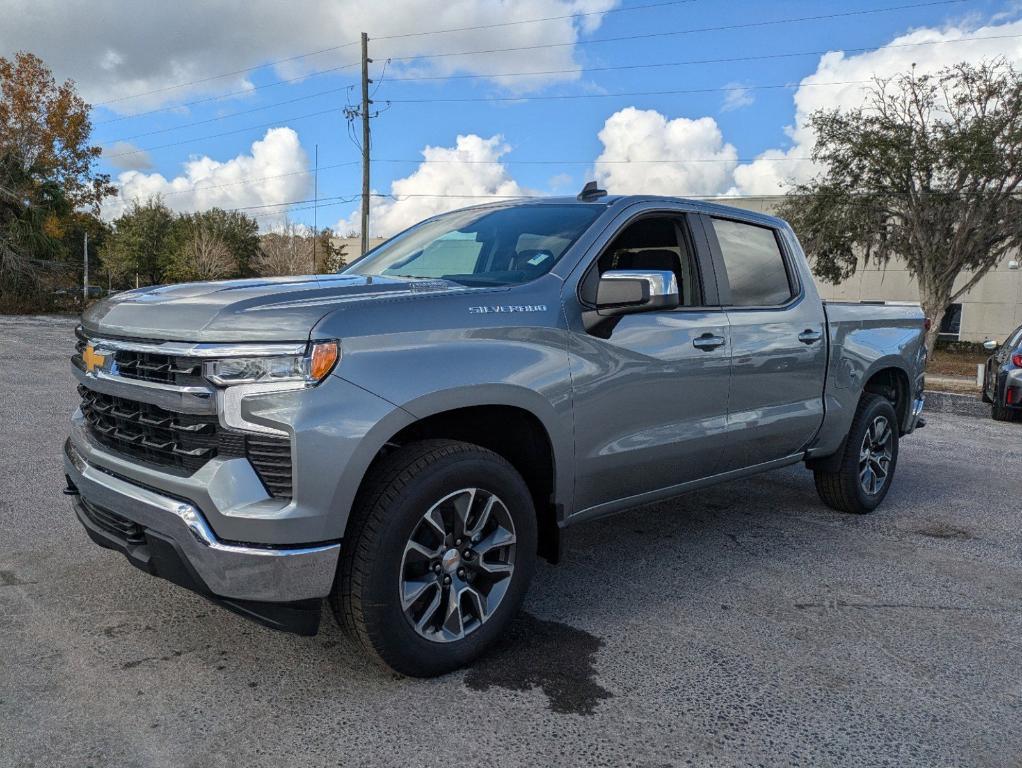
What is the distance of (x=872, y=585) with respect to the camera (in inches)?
172

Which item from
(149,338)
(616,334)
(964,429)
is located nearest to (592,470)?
(616,334)

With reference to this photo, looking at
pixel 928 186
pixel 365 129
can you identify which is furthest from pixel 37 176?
pixel 928 186

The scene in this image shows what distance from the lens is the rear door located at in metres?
4.50

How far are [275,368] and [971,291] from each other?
114 ft

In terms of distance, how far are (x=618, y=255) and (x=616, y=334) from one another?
0.72 meters

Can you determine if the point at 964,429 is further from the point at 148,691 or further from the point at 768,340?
the point at 148,691

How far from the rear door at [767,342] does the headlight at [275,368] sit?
236cm

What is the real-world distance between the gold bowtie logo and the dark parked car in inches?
407

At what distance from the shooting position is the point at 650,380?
3.89 m

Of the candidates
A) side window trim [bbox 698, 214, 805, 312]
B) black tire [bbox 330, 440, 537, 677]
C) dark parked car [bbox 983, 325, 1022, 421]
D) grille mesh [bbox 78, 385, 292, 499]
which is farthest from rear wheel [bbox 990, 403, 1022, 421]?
grille mesh [bbox 78, 385, 292, 499]

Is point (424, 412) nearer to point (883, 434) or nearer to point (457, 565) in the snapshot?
point (457, 565)

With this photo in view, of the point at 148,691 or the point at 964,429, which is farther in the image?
the point at 964,429

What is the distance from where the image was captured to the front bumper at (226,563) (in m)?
2.78

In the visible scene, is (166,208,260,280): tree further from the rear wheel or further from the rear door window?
the rear door window
